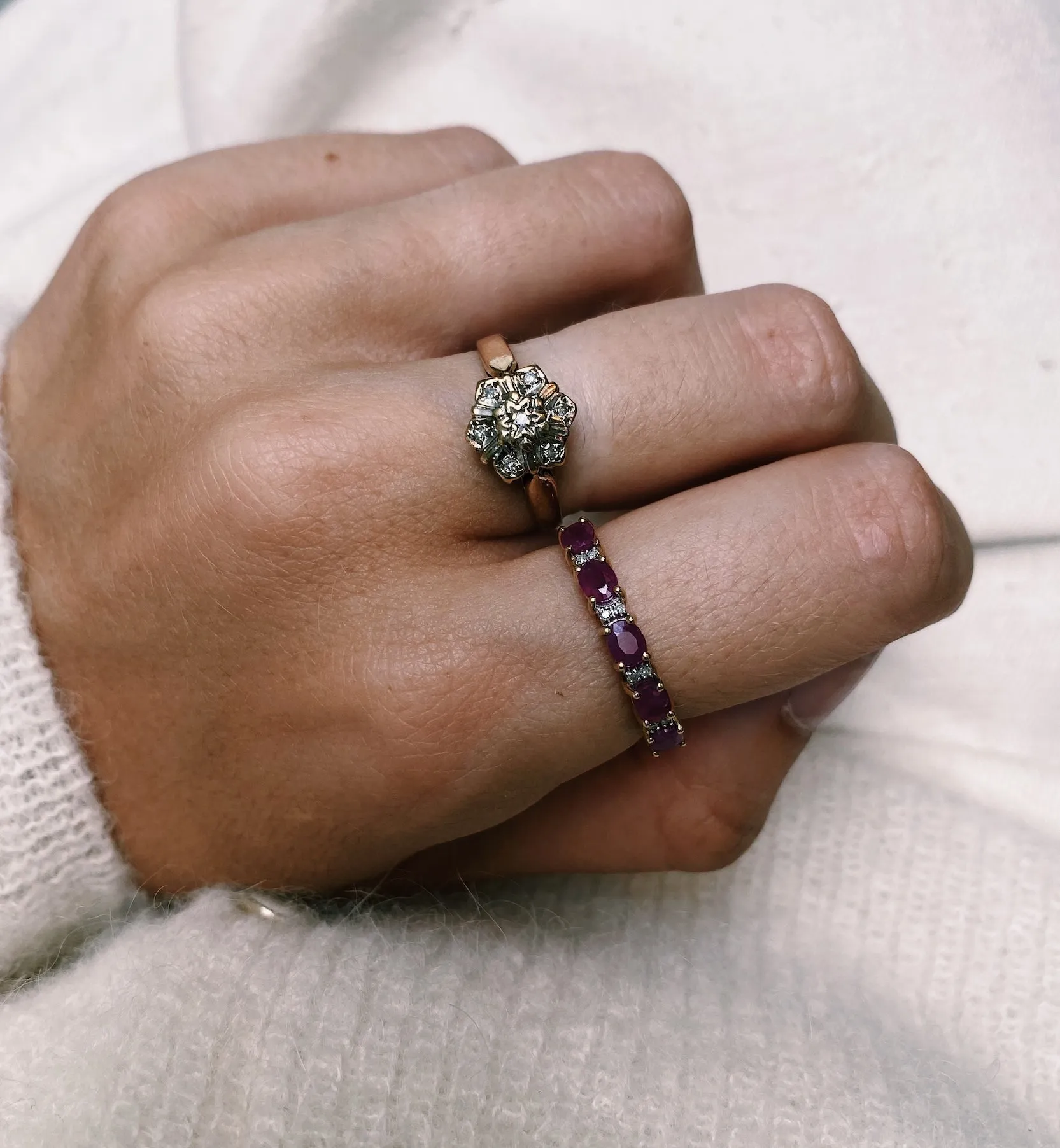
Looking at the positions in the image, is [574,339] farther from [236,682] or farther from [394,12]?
[394,12]

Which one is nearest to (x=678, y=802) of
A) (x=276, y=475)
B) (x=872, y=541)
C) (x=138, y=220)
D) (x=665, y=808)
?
(x=665, y=808)

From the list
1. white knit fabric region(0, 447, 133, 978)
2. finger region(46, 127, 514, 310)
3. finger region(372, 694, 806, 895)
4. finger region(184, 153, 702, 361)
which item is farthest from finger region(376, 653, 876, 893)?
finger region(46, 127, 514, 310)

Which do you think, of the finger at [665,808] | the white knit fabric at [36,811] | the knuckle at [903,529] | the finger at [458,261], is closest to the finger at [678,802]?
the finger at [665,808]

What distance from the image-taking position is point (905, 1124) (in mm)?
669

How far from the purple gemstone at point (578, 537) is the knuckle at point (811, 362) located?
18 cm

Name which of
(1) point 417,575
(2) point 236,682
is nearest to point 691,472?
(1) point 417,575

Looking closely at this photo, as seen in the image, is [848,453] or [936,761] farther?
[936,761]

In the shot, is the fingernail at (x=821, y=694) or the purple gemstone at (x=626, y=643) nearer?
the purple gemstone at (x=626, y=643)

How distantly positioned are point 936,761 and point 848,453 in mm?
399

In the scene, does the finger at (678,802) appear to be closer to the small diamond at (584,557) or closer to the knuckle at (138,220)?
the small diamond at (584,557)

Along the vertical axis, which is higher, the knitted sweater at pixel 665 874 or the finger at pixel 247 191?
the finger at pixel 247 191

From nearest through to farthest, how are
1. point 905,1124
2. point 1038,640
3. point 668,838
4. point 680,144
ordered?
point 905,1124, point 668,838, point 1038,640, point 680,144

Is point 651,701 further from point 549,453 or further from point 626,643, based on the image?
point 549,453

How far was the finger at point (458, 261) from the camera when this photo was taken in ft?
2.47
